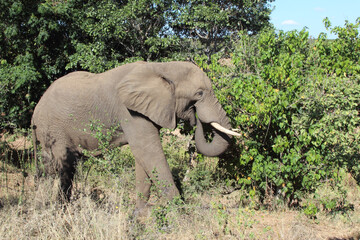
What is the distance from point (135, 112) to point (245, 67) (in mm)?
2011

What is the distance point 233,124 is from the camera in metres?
7.00

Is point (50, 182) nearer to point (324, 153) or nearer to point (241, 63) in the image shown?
point (241, 63)

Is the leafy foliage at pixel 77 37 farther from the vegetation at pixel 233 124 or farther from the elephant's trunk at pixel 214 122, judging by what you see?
the elephant's trunk at pixel 214 122

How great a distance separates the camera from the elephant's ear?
21.6ft

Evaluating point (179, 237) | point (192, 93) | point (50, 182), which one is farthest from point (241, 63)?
point (50, 182)

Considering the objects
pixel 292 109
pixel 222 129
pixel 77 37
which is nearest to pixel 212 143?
pixel 222 129

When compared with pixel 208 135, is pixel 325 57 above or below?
above

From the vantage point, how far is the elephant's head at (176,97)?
6609 mm

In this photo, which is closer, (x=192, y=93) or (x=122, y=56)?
(x=192, y=93)

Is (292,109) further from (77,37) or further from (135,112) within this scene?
(77,37)

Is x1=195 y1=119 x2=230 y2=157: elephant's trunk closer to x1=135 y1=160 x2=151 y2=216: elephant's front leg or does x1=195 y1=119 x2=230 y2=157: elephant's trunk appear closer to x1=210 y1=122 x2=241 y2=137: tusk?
x1=210 y1=122 x2=241 y2=137: tusk

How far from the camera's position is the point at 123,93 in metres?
6.71

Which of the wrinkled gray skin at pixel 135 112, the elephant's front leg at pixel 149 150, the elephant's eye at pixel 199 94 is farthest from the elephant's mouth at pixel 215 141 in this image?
the elephant's front leg at pixel 149 150

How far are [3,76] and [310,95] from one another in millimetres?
6760
